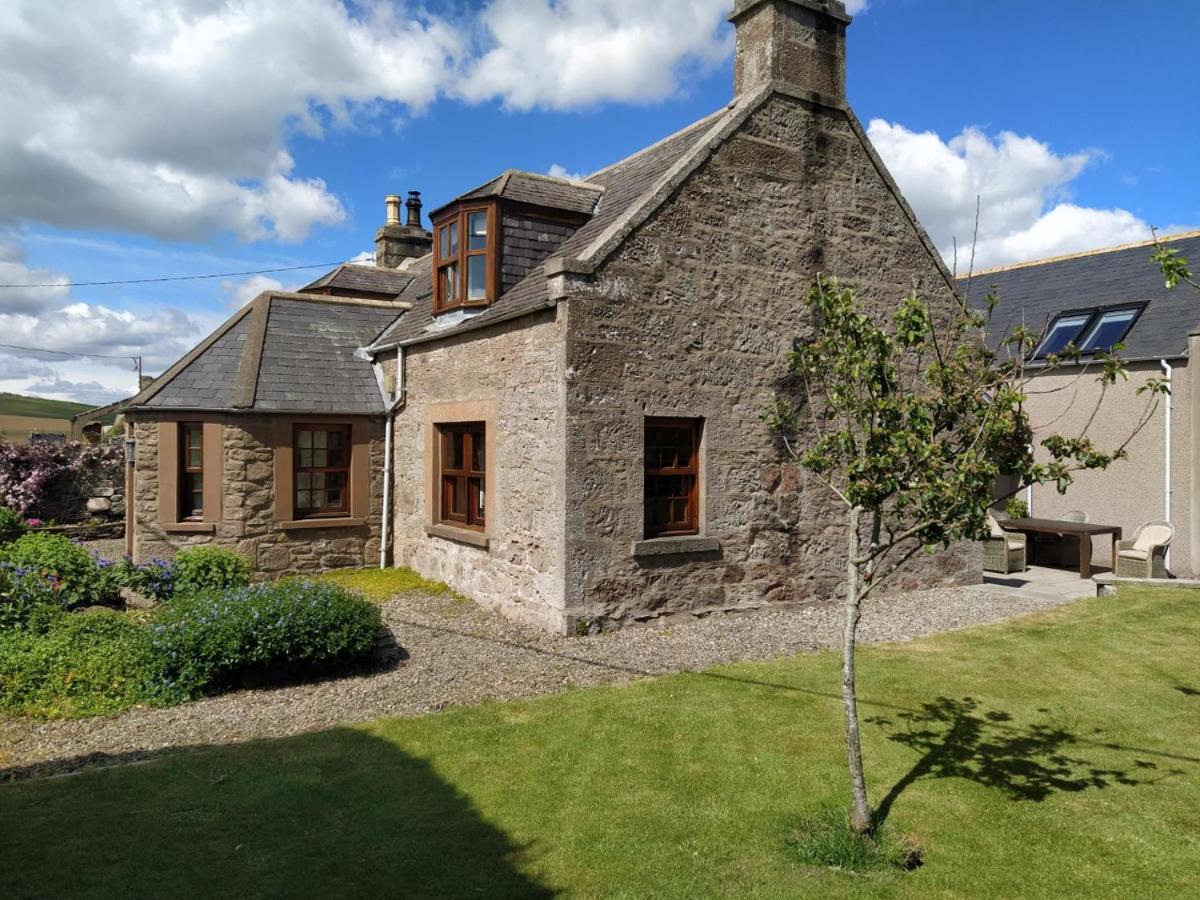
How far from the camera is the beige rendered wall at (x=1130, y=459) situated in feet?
52.5

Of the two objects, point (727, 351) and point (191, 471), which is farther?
point (191, 471)

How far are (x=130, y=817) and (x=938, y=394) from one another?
5961mm

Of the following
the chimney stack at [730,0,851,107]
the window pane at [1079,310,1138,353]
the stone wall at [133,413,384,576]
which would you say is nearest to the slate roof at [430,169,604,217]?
the chimney stack at [730,0,851,107]

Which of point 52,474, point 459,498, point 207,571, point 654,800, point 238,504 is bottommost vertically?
point 654,800

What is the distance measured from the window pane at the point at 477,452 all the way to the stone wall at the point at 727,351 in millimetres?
2802

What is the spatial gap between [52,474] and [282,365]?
9.41 meters

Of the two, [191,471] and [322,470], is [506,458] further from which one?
[191,471]

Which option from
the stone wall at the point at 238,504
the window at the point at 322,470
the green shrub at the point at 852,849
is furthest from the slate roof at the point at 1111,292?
the stone wall at the point at 238,504

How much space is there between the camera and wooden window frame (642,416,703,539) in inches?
413

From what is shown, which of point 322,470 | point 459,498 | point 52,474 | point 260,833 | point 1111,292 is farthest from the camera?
point 52,474

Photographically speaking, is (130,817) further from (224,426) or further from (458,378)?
(224,426)

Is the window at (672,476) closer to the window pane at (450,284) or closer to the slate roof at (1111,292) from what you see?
the window pane at (450,284)

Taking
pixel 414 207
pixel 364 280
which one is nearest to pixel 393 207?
pixel 414 207

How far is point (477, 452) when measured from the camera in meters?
12.2
